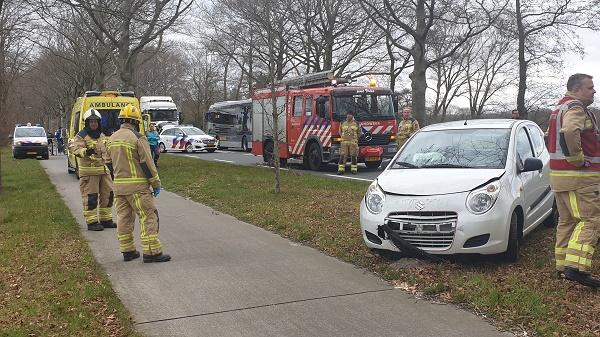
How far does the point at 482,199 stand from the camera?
5.61 m

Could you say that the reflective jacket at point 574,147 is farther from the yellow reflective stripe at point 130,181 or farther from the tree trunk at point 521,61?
the tree trunk at point 521,61

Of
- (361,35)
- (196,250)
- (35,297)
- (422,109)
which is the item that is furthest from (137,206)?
(361,35)

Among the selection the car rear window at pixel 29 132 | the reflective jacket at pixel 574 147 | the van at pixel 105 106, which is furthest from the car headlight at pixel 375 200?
the car rear window at pixel 29 132

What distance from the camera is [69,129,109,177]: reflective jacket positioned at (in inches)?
333

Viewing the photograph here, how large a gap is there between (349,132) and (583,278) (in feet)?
38.0

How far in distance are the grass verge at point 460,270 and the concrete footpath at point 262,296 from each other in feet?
0.73

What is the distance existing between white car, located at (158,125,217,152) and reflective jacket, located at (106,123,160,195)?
2423cm

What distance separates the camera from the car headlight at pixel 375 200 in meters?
6.02

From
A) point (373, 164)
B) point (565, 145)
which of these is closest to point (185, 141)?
point (373, 164)

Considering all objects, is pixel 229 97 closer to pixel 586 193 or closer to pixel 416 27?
pixel 416 27

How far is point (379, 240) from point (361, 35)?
30.6 metres

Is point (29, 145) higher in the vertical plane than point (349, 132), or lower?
lower

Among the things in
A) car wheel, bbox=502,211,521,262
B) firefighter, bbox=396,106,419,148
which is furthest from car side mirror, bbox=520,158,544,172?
firefighter, bbox=396,106,419,148

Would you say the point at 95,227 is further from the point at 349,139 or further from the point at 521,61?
the point at 521,61
